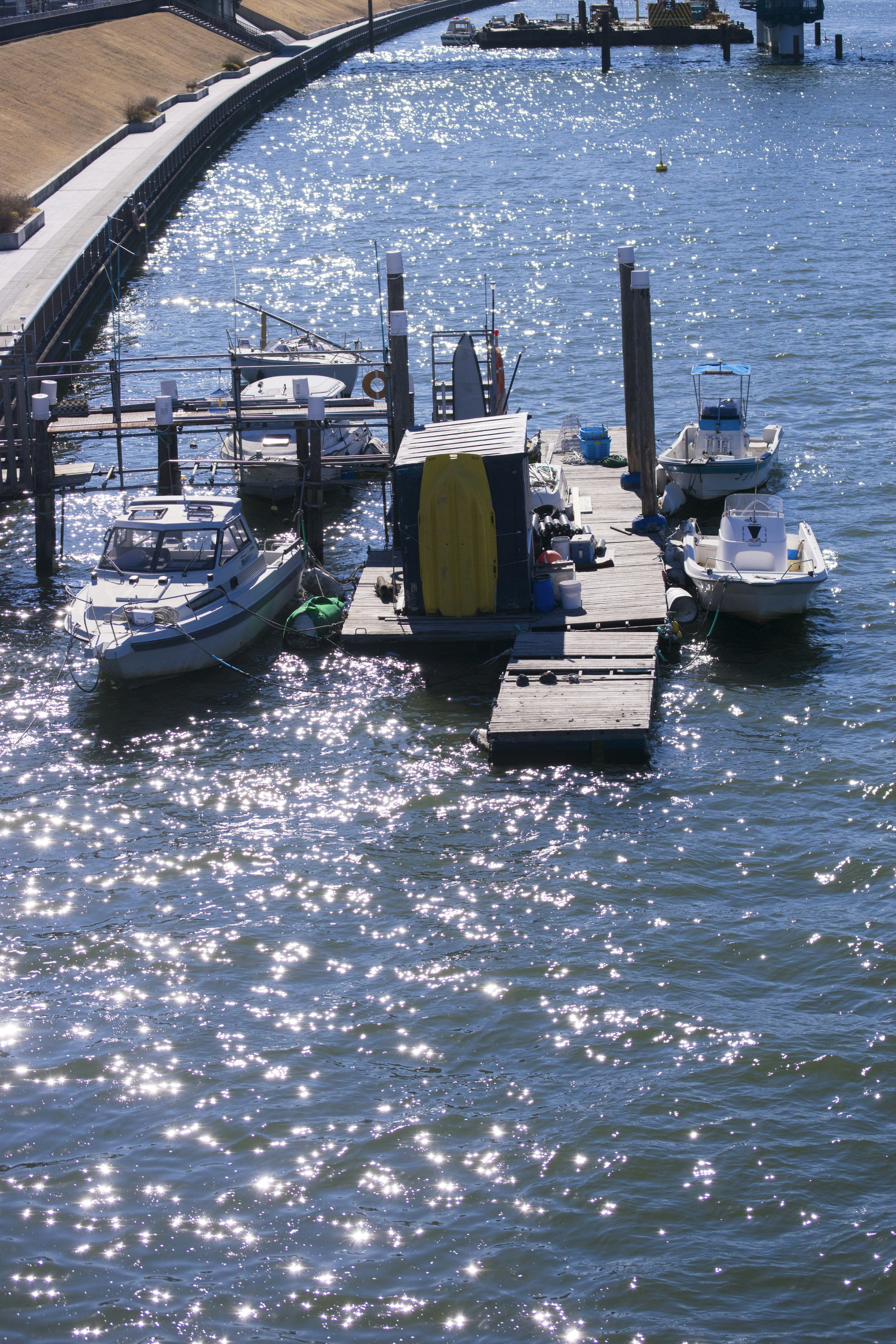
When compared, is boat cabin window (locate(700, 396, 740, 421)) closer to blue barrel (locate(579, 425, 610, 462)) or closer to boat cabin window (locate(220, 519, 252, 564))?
blue barrel (locate(579, 425, 610, 462))

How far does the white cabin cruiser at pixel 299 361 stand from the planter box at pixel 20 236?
16.1 metres

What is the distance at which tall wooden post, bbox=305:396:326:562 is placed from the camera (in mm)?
24875

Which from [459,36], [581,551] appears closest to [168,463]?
[581,551]

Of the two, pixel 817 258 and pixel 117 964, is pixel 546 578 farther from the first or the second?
pixel 817 258

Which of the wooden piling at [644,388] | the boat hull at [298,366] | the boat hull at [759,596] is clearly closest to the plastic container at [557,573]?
the boat hull at [759,596]

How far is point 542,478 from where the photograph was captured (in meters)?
25.9

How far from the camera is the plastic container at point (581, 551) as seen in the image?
79.0ft

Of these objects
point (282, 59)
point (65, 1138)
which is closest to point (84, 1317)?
point (65, 1138)

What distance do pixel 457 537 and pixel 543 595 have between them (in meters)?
1.56

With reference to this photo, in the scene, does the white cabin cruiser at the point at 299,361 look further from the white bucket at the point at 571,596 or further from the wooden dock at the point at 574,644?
the white bucket at the point at 571,596

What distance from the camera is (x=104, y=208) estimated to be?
5578 centimetres

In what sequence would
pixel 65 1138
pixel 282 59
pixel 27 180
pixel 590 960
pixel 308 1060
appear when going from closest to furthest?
1. pixel 65 1138
2. pixel 308 1060
3. pixel 590 960
4. pixel 27 180
5. pixel 282 59

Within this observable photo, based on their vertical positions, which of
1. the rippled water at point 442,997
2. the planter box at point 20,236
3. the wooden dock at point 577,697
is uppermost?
the planter box at point 20,236

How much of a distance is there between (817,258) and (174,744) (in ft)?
125
